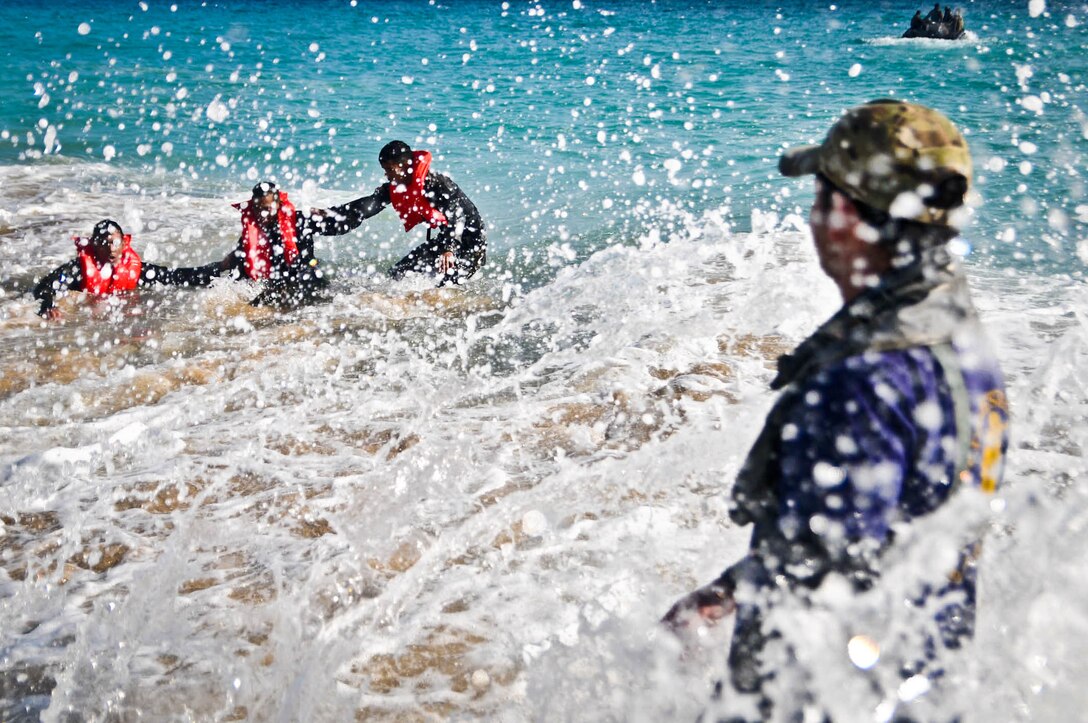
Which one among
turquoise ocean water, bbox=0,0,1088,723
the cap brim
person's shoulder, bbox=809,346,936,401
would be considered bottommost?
turquoise ocean water, bbox=0,0,1088,723

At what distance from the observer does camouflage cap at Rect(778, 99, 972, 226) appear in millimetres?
1507

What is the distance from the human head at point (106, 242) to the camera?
288 inches

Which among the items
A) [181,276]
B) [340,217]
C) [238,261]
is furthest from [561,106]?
[181,276]

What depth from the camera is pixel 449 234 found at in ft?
27.8

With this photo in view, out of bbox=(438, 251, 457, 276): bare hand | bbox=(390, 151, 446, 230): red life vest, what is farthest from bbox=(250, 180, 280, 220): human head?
bbox=(438, 251, 457, 276): bare hand

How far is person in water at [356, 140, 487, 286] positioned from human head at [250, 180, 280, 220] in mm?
823

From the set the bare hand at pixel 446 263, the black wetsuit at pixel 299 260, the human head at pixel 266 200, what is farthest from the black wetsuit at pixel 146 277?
the bare hand at pixel 446 263

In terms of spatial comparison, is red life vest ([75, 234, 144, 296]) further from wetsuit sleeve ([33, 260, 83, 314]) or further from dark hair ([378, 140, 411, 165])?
dark hair ([378, 140, 411, 165])

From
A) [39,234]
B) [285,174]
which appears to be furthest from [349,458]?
[285,174]

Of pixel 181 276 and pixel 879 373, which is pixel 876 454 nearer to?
pixel 879 373

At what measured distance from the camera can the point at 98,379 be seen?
6059 mm

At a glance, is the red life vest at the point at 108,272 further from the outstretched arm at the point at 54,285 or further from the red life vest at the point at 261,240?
the red life vest at the point at 261,240

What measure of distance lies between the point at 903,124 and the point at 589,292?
21.6 ft

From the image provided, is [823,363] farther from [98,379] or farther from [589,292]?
[589,292]
